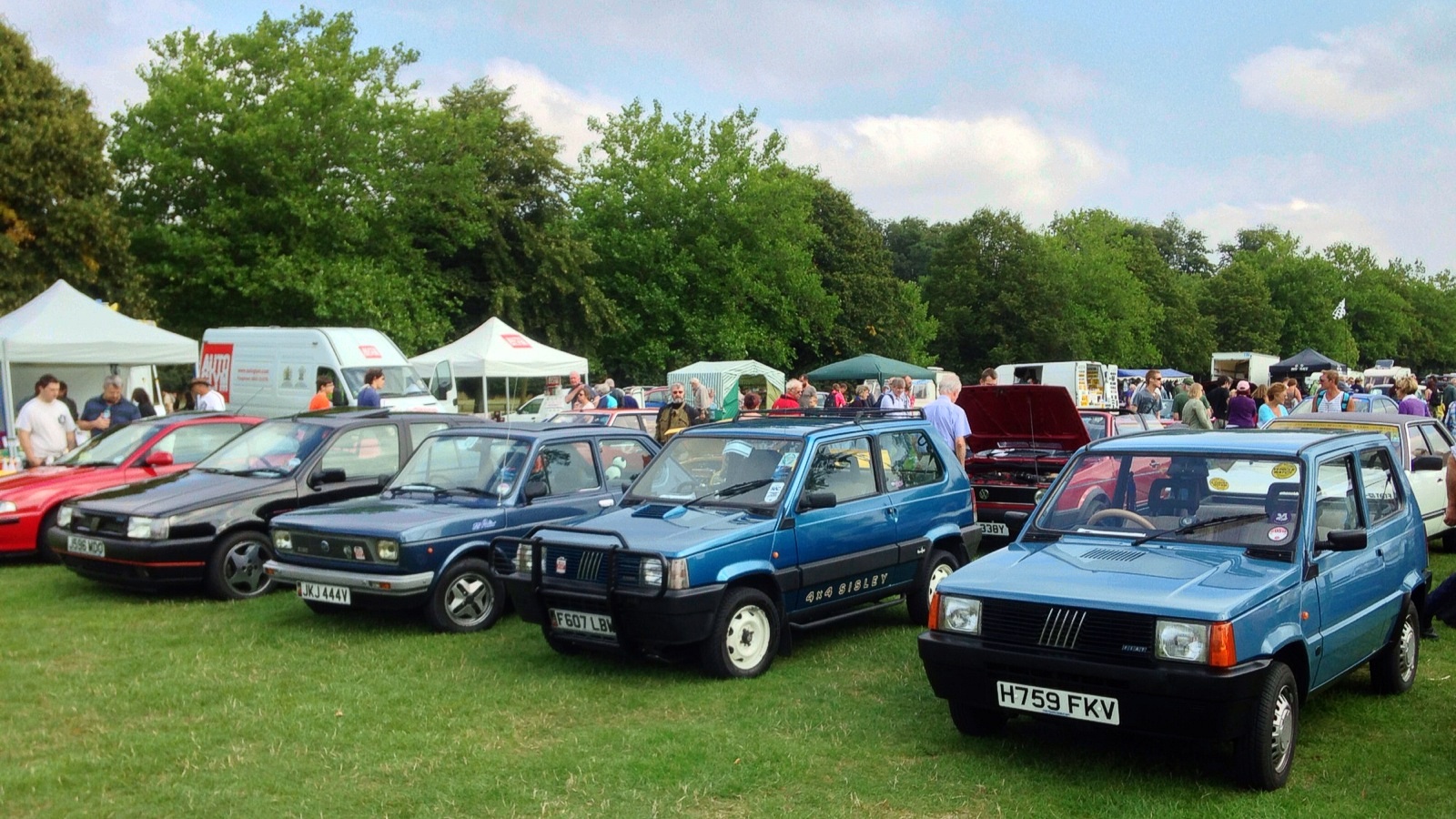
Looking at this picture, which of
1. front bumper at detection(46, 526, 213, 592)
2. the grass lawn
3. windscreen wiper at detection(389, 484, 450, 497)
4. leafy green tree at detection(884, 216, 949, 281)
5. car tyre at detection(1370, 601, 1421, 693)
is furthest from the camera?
leafy green tree at detection(884, 216, 949, 281)

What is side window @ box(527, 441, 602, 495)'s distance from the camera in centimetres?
914

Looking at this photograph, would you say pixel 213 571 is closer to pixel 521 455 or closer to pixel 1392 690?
pixel 521 455

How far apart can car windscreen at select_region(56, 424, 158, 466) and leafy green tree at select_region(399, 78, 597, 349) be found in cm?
2303

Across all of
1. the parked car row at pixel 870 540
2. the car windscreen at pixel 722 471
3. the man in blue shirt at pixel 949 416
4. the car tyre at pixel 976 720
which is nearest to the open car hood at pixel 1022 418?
the parked car row at pixel 870 540

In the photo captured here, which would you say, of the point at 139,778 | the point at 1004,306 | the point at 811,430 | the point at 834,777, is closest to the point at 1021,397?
the point at 811,430

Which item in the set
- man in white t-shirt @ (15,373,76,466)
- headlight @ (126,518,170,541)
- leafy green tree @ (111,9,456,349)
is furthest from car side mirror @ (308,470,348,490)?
leafy green tree @ (111,9,456,349)

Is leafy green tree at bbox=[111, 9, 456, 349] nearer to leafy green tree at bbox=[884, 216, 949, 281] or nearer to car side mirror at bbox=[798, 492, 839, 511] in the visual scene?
car side mirror at bbox=[798, 492, 839, 511]

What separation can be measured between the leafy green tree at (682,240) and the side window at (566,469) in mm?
34520

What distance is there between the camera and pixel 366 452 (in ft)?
34.4

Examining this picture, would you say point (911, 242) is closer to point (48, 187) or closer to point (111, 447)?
point (48, 187)

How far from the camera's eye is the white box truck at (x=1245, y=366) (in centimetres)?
5406

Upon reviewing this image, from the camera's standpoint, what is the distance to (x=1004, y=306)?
211 feet

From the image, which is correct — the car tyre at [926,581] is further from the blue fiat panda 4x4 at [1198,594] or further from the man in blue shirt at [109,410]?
the man in blue shirt at [109,410]

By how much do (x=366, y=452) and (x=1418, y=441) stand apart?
10.5 m
